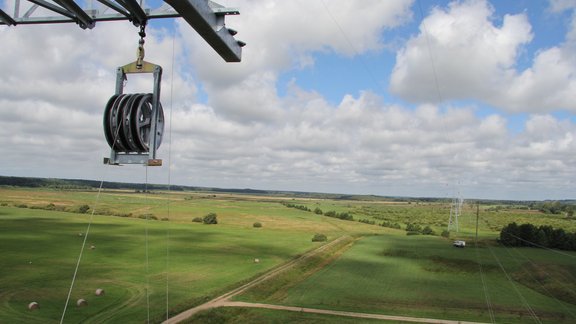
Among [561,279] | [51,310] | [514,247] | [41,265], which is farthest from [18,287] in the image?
[514,247]

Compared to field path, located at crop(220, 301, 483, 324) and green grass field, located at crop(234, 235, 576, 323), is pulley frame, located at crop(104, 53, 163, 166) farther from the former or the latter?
green grass field, located at crop(234, 235, 576, 323)

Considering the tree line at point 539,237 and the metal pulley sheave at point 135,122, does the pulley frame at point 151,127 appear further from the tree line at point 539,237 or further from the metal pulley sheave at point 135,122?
the tree line at point 539,237

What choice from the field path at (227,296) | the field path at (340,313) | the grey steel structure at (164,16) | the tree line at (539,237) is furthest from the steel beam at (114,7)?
the tree line at (539,237)

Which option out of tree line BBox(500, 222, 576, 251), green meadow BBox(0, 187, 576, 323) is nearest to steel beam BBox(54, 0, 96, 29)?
green meadow BBox(0, 187, 576, 323)

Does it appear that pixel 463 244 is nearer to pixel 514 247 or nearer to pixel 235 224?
pixel 514 247

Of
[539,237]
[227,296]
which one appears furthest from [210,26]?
[539,237]

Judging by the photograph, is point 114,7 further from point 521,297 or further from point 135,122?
point 521,297
